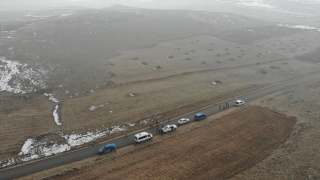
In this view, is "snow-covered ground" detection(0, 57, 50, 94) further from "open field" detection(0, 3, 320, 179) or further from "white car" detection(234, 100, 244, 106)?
"white car" detection(234, 100, 244, 106)

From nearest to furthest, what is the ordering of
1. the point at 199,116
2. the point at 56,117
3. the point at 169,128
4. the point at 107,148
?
1. the point at 107,148
2. the point at 169,128
3. the point at 199,116
4. the point at 56,117

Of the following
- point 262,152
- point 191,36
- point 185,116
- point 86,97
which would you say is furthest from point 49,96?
point 191,36

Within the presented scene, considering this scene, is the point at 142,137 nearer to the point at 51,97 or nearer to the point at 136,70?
the point at 51,97

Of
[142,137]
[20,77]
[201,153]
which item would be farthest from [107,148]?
[20,77]

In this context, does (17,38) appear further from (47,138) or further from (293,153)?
(293,153)

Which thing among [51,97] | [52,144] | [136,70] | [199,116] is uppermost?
[136,70]

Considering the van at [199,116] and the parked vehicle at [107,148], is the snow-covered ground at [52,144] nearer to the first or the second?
the parked vehicle at [107,148]

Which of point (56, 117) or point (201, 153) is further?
point (56, 117)
